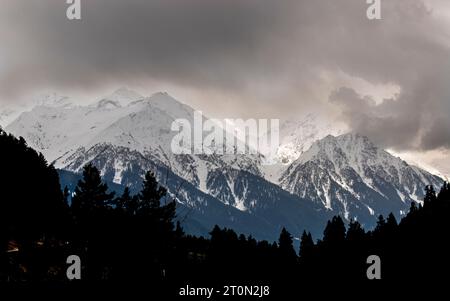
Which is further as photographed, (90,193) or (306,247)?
(306,247)

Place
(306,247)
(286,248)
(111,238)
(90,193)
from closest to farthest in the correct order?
1. (111,238)
2. (90,193)
3. (306,247)
4. (286,248)

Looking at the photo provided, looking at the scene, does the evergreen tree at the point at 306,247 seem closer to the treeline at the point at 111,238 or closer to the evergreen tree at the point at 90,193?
the treeline at the point at 111,238

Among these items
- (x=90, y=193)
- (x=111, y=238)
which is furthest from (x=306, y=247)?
(x=111, y=238)

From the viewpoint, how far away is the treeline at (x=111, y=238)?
2940 inches

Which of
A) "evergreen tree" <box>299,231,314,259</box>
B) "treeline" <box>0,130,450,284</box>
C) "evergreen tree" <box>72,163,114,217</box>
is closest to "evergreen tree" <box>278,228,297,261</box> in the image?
"evergreen tree" <box>299,231,314,259</box>

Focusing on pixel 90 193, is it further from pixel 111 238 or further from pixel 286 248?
pixel 286 248

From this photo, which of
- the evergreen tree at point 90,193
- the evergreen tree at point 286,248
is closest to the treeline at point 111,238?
the evergreen tree at point 90,193

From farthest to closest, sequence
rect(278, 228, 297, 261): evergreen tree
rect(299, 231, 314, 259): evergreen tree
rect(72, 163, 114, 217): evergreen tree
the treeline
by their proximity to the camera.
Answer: rect(278, 228, 297, 261): evergreen tree → rect(299, 231, 314, 259): evergreen tree → rect(72, 163, 114, 217): evergreen tree → the treeline

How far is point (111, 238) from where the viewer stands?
84000mm

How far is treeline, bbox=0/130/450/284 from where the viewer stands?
74.7m

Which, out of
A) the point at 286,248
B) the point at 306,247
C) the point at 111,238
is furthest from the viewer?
the point at 286,248

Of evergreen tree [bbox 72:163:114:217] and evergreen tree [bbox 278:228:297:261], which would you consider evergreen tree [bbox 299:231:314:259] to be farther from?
evergreen tree [bbox 72:163:114:217]

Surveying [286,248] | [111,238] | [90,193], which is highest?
[90,193]
